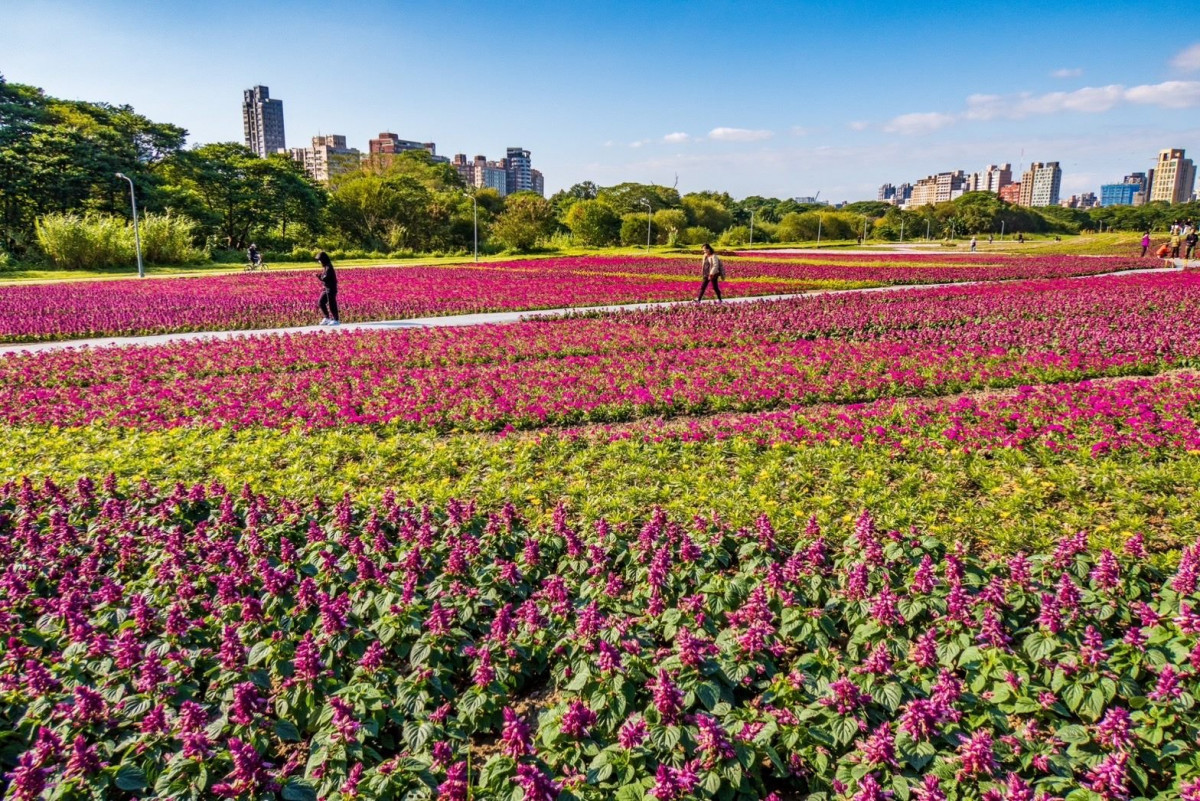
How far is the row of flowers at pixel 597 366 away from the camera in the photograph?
885 cm

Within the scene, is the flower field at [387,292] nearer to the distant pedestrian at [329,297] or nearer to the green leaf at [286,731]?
the distant pedestrian at [329,297]

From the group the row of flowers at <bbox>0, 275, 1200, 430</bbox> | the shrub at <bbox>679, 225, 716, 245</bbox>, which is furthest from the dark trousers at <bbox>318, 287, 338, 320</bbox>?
the shrub at <bbox>679, 225, 716, 245</bbox>

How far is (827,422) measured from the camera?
7.79 metres

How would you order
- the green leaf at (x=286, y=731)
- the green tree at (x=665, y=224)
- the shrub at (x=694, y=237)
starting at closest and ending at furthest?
the green leaf at (x=286, y=731) → the shrub at (x=694, y=237) → the green tree at (x=665, y=224)

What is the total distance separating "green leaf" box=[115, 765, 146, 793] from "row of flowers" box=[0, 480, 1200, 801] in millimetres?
12

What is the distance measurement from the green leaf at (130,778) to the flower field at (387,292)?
15425mm

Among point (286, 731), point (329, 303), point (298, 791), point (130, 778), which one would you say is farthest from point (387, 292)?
point (298, 791)

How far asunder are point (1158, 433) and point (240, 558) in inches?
324

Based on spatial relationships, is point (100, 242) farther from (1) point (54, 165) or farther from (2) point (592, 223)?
(2) point (592, 223)

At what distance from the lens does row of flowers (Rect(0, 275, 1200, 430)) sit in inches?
348

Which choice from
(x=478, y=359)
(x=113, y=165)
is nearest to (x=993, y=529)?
(x=478, y=359)

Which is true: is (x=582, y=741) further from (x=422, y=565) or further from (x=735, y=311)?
(x=735, y=311)

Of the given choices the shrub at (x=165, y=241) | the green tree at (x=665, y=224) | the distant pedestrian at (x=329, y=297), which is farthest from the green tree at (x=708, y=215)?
the distant pedestrian at (x=329, y=297)

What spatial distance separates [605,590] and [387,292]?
71.3ft
